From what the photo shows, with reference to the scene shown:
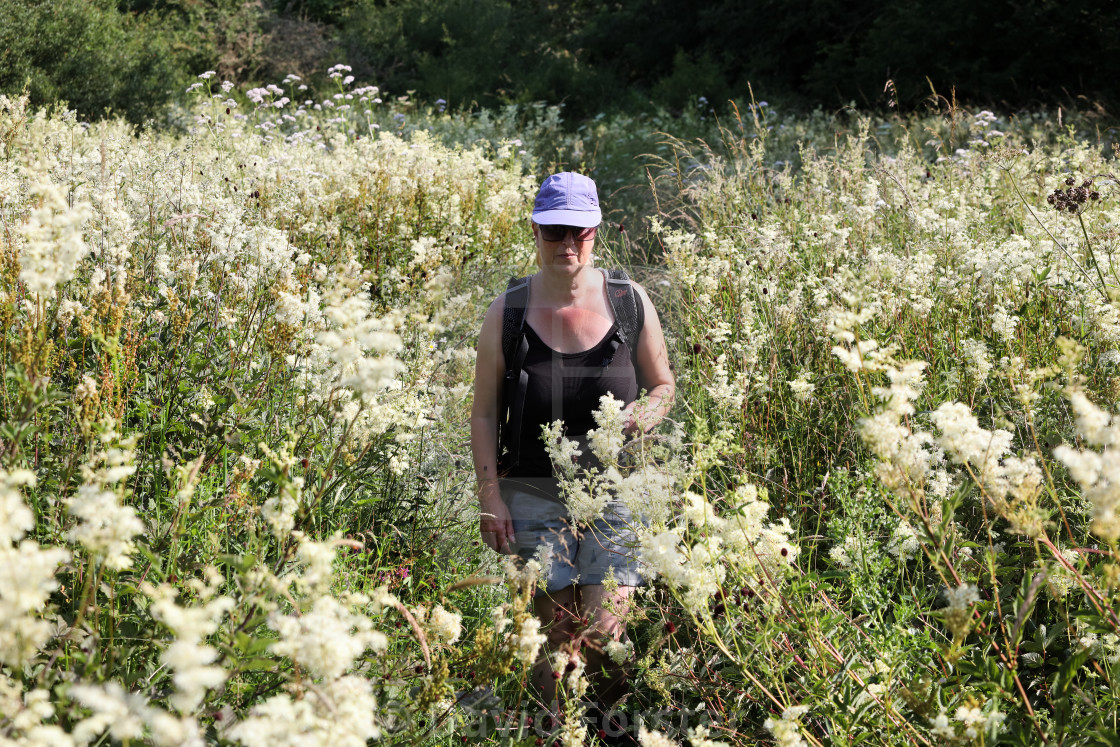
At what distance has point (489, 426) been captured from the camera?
308cm

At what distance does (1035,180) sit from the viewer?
551cm

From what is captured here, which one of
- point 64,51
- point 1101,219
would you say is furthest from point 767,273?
point 64,51

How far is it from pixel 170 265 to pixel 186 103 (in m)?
12.8

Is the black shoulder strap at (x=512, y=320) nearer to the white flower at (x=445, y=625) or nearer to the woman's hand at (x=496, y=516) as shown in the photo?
the woman's hand at (x=496, y=516)

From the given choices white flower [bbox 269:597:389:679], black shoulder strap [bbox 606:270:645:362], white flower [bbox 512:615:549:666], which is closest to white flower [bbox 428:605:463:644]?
white flower [bbox 512:615:549:666]

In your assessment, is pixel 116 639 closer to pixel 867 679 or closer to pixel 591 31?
pixel 867 679

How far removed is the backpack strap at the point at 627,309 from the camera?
10.1 feet

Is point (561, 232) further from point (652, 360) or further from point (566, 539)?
point (566, 539)

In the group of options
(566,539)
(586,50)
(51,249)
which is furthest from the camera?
(586,50)

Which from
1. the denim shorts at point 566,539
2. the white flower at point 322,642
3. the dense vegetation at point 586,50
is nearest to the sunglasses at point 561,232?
the denim shorts at point 566,539

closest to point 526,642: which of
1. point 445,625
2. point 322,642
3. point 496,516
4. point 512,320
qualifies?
point 445,625

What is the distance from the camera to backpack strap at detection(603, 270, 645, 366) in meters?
3.08

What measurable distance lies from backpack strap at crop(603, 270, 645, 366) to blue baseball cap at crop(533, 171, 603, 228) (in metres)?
0.27

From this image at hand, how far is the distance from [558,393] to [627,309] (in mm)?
401
